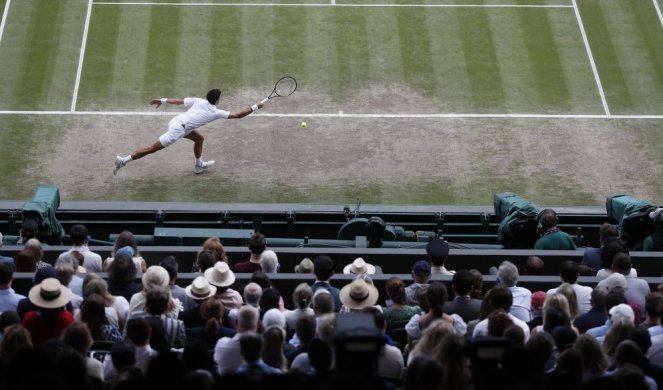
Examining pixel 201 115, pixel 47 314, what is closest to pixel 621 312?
pixel 47 314

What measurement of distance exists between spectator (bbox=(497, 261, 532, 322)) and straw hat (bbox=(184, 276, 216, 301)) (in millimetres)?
3111

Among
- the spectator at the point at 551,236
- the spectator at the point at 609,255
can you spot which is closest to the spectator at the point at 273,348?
the spectator at the point at 609,255

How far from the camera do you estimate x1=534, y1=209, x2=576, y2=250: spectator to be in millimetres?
16062

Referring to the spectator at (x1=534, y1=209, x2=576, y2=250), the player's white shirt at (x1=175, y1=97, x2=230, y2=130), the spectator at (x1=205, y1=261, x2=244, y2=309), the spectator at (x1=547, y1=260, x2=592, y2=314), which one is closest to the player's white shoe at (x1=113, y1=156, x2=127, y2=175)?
the player's white shirt at (x1=175, y1=97, x2=230, y2=130)

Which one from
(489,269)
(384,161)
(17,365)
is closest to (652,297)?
(489,269)

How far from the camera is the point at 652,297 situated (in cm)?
1175

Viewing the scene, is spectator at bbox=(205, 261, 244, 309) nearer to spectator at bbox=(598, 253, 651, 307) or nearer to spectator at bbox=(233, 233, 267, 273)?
spectator at bbox=(233, 233, 267, 273)

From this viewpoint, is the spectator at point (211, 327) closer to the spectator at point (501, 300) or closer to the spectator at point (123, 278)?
the spectator at point (123, 278)

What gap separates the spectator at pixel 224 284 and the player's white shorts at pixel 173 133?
7985 mm

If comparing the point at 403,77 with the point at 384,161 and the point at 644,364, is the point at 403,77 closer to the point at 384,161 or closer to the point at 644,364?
the point at 384,161

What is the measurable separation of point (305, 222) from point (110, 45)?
349 inches

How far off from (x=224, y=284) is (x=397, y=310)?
6.05 feet

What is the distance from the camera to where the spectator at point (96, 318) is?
37.4 feet

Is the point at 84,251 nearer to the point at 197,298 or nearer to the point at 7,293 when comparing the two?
the point at 7,293
